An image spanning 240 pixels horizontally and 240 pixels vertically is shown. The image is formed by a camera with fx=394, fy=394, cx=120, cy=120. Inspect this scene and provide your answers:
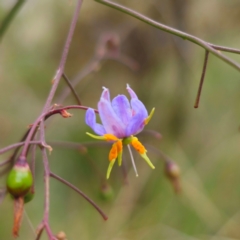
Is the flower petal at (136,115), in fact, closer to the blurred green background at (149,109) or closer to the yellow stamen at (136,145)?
the yellow stamen at (136,145)

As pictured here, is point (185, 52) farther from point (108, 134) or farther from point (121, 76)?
point (108, 134)

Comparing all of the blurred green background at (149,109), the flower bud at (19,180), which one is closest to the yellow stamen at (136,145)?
the flower bud at (19,180)

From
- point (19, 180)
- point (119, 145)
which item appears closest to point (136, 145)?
point (119, 145)

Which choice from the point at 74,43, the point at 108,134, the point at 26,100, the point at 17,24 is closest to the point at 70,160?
the point at 26,100

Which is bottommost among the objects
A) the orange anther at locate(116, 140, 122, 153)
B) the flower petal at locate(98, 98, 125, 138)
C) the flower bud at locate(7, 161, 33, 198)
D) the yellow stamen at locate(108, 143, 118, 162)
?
the flower bud at locate(7, 161, 33, 198)

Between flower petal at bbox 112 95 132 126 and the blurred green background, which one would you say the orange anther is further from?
the blurred green background

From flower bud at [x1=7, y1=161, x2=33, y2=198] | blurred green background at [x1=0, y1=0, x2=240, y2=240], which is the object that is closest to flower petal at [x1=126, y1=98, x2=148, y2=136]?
flower bud at [x1=7, y1=161, x2=33, y2=198]

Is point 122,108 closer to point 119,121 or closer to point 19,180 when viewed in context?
point 119,121
